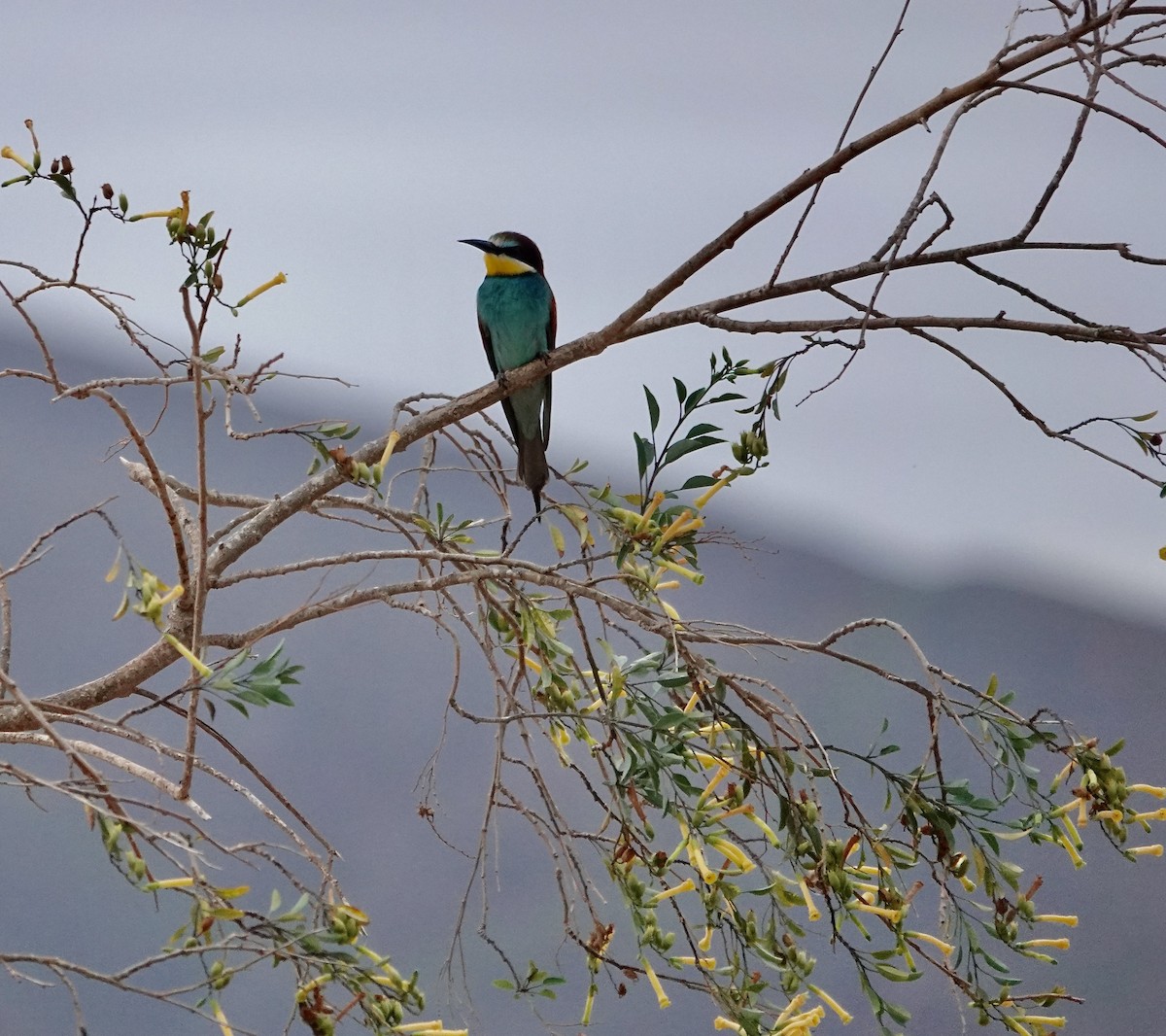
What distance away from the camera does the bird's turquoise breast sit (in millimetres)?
2268

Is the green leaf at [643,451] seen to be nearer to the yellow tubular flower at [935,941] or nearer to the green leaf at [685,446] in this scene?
the green leaf at [685,446]

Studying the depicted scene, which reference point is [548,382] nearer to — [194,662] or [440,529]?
[440,529]

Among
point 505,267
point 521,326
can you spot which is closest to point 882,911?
point 521,326

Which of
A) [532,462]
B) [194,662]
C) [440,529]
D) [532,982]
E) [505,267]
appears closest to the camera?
[194,662]

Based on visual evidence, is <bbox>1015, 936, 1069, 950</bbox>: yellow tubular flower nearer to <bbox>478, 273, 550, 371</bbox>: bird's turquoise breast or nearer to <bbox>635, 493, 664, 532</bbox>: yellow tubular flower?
<bbox>635, 493, 664, 532</bbox>: yellow tubular flower

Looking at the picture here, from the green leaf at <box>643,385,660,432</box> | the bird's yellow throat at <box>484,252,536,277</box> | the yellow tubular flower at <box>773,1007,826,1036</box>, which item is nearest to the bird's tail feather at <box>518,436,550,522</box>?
the bird's yellow throat at <box>484,252,536,277</box>

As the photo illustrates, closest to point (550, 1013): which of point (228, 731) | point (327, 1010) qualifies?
point (228, 731)

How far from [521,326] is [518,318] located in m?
0.02

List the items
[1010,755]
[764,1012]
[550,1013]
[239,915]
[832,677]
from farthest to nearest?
[832,677] < [550,1013] < [1010,755] < [764,1012] < [239,915]

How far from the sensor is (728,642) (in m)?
1.33

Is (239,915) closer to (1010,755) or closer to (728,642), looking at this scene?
(728,642)

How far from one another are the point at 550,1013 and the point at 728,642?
2161mm

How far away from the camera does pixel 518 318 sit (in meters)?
2.28

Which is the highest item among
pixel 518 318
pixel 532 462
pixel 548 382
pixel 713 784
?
pixel 518 318
